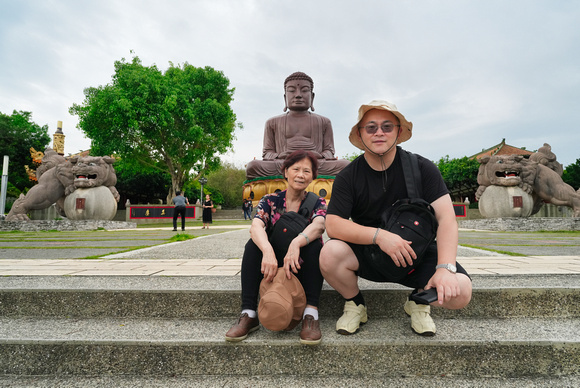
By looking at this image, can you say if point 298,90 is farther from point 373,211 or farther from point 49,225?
point 373,211

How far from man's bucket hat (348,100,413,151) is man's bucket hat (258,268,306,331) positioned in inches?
33.3

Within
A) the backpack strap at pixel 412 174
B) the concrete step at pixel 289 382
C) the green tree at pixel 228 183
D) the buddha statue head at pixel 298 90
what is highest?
the buddha statue head at pixel 298 90

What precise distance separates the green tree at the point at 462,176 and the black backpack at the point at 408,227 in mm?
31321

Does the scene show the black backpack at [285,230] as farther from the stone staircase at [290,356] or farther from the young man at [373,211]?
the stone staircase at [290,356]

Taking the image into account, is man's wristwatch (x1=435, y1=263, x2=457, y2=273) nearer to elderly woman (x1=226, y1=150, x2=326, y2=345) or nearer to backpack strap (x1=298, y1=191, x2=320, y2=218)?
elderly woman (x1=226, y1=150, x2=326, y2=345)

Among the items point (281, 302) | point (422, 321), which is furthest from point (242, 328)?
point (422, 321)

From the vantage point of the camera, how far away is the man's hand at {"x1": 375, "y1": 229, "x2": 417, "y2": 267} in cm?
162

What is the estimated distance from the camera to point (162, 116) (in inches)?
696

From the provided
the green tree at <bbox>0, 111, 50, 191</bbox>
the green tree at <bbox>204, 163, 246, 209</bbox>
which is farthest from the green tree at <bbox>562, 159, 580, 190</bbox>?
the green tree at <bbox>0, 111, 50, 191</bbox>

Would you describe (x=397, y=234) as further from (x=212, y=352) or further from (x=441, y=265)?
(x=212, y=352)

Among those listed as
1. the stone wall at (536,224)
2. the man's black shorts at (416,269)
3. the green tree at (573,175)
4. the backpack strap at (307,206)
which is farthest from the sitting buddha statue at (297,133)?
the green tree at (573,175)

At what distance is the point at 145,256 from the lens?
3785mm

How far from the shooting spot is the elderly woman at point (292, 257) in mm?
1765

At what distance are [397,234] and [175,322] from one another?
136 centimetres
